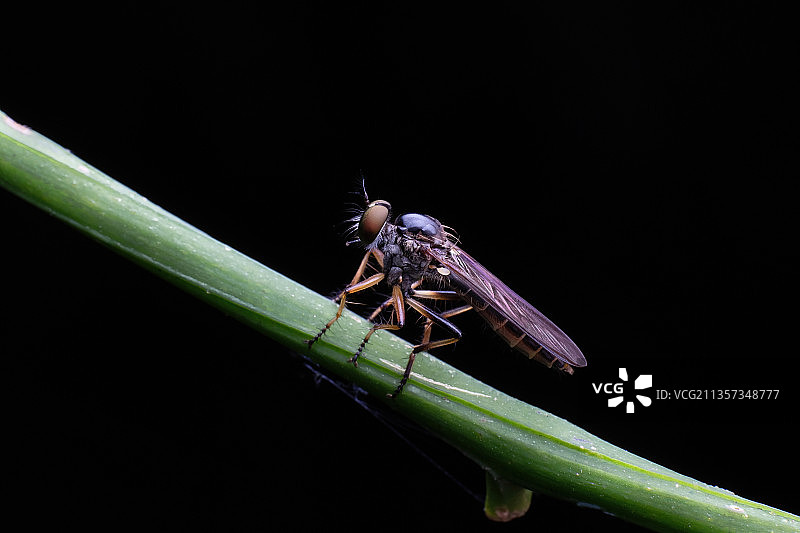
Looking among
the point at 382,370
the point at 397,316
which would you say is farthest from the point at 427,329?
the point at 382,370

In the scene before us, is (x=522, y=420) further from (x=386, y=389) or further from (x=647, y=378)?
(x=647, y=378)

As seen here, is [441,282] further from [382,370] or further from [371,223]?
[382,370]

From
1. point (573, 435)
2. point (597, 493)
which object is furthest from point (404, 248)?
point (597, 493)

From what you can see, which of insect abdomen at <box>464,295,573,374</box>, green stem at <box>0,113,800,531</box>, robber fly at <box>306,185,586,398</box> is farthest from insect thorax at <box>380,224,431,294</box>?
green stem at <box>0,113,800,531</box>

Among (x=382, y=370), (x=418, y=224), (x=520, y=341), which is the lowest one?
(x=382, y=370)

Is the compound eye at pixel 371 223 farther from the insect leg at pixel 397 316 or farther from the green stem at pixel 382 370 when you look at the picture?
the green stem at pixel 382 370

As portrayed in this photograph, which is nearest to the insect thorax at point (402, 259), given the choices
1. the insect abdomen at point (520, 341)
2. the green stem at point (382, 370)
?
the insect abdomen at point (520, 341)
